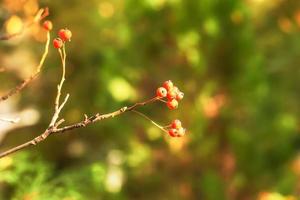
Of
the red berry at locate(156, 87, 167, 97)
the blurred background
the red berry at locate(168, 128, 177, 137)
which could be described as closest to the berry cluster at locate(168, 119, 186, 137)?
the red berry at locate(168, 128, 177, 137)

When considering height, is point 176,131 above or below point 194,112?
below

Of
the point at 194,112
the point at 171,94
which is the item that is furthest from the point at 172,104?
the point at 194,112

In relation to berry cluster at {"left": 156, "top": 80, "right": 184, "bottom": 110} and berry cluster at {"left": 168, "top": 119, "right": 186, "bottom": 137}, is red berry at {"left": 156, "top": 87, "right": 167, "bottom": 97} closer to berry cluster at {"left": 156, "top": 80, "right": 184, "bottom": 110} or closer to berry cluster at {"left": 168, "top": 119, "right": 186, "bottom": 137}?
berry cluster at {"left": 156, "top": 80, "right": 184, "bottom": 110}

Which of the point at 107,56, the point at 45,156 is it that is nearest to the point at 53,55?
the point at 45,156

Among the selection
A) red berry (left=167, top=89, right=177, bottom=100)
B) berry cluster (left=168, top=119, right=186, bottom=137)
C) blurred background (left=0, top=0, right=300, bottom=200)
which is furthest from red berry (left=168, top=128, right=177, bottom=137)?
blurred background (left=0, top=0, right=300, bottom=200)

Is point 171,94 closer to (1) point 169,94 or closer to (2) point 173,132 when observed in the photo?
(1) point 169,94

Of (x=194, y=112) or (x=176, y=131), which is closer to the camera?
(x=176, y=131)

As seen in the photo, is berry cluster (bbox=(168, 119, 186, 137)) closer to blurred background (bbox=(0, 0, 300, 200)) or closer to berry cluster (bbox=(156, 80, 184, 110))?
berry cluster (bbox=(156, 80, 184, 110))

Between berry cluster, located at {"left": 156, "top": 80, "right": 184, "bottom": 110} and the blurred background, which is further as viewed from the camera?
the blurred background

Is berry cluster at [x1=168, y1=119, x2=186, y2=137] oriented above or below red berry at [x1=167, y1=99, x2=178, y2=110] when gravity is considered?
below

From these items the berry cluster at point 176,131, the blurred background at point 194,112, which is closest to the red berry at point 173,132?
the berry cluster at point 176,131

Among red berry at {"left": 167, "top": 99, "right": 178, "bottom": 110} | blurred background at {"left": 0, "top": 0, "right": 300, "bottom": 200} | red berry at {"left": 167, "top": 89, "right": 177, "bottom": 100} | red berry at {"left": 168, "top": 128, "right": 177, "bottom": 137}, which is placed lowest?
red berry at {"left": 168, "top": 128, "right": 177, "bottom": 137}
